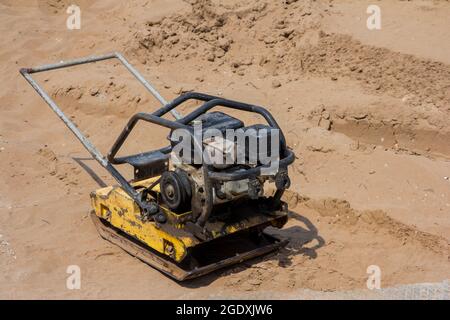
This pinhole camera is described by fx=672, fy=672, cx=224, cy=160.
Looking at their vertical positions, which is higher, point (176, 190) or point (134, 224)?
point (176, 190)

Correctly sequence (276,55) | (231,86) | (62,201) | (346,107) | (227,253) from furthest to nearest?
(276,55)
(231,86)
(346,107)
(62,201)
(227,253)

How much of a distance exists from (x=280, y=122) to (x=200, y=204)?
3420 millimetres

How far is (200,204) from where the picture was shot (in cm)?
520

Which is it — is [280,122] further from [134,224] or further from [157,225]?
[157,225]

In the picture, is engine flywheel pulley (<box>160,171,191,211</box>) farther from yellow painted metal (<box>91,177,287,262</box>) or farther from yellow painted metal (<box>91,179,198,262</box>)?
yellow painted metal (<box>91,179,198,262</box>)

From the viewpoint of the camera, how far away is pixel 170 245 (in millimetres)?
5312

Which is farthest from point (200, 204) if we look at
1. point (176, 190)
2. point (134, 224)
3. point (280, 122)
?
point (280, 122)

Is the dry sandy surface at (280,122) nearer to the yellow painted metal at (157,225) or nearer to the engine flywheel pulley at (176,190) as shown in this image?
the yellow painted metal at (157,225)

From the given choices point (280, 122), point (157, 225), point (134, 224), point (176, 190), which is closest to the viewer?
point (176, 190)

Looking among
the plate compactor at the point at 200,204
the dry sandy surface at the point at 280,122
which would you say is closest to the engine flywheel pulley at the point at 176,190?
the plate compactor at the point at 200,204

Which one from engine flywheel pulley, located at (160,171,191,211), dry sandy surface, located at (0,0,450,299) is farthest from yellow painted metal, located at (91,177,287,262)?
dry sandy surface, located at (0,0,450,299)
